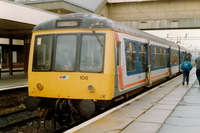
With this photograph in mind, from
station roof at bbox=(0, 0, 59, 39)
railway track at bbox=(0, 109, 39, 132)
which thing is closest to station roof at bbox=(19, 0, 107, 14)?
station roof at bbox=(0, 0, 59, 39)

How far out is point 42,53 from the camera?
7.77m

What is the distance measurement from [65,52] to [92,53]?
76 cm

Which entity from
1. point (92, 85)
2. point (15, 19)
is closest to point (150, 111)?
point (92, 85)

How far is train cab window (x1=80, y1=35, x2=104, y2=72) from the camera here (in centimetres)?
717

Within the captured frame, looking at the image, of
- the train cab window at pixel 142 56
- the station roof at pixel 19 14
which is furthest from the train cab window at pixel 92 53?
the station roof at pixel 19 14

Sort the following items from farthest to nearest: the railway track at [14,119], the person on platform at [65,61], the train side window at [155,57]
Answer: the train side window at [155,57]
the railway track at [14,119]
the person on platform at [65,61]

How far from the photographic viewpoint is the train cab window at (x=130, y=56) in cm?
880

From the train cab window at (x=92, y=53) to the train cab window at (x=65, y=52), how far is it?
0.84 feet

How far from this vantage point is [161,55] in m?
15.2

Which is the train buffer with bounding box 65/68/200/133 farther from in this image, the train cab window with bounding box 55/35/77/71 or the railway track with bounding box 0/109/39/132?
the railway track with bounding box 0/109/39/132

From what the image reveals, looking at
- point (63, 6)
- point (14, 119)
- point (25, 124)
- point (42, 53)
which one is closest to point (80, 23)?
point (42, 53)

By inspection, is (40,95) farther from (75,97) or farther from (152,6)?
(152,6)

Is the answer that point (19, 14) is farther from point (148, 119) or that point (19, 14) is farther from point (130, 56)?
point (148, 119)

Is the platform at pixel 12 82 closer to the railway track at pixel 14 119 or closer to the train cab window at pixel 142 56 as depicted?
the railway track at pixel 14 119
